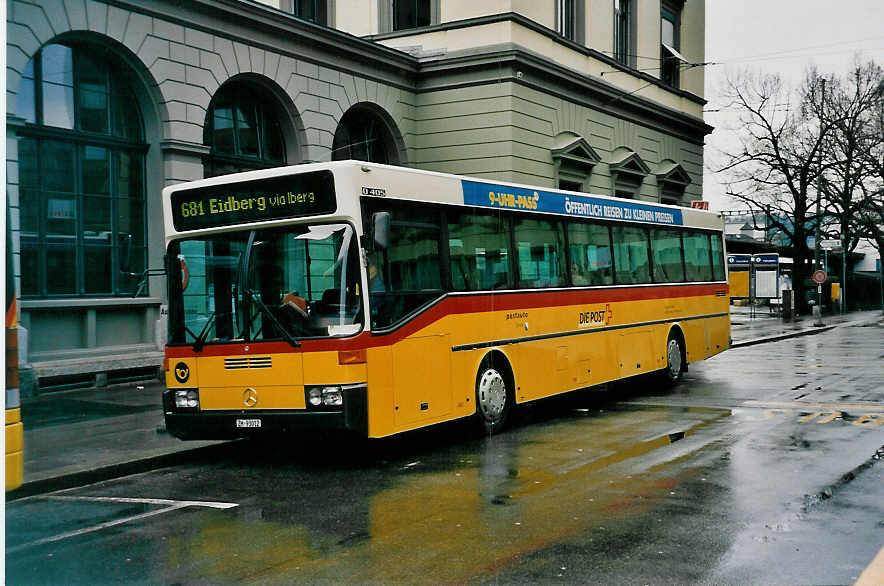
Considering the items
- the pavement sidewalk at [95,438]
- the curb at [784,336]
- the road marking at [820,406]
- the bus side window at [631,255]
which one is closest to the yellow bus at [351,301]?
the pavement sidewalk at [95,438]

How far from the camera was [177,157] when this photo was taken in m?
18.4

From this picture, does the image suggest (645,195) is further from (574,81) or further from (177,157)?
(177,157)

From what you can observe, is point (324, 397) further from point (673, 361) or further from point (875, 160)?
point (875, 160)

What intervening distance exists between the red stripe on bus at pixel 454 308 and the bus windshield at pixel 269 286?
0.09 m

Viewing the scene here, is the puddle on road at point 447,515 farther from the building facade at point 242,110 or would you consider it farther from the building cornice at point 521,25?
the building cornice at point 521,25

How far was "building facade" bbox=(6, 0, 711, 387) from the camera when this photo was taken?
16.3 metres

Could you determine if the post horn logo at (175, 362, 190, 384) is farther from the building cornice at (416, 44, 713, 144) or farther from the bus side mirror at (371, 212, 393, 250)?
the building cornice at (416, 44, 713, 144)

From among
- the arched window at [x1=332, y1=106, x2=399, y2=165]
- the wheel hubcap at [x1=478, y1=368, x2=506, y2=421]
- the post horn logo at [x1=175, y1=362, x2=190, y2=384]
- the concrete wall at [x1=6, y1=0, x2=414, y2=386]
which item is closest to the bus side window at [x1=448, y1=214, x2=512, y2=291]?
the wheel hubcap at [x1=478, y1=368, x2=506, y2=421]

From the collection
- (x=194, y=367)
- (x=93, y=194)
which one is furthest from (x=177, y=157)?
(x=194, y=367)

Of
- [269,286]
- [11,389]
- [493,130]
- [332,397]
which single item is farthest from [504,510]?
[493,130]

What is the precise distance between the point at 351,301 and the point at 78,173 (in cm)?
936

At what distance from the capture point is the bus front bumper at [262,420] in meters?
9.62

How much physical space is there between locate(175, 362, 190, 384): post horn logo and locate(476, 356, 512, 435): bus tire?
349cm

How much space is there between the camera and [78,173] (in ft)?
55.8
